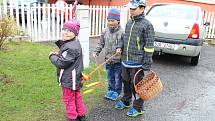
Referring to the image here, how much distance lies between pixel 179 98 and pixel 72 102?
2.29 metres

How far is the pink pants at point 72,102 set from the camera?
13.4 ft

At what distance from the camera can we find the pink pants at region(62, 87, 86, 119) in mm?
4090

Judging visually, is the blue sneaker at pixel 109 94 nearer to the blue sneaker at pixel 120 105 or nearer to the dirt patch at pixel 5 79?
the blue sneaker at pixel 120 105

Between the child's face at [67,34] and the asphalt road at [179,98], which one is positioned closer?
the child's face at [67,34]

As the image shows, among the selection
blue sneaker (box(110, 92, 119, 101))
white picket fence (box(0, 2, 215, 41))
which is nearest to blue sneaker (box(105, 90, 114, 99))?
blue sneaker (box(110, 92, 119, 101))

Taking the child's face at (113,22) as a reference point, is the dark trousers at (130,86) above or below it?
below

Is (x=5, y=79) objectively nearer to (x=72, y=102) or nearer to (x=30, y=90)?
(x=30, y=90)

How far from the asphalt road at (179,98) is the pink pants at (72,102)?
13.5 inches

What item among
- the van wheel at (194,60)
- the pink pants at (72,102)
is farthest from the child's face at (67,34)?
the van wheel at (194,60)

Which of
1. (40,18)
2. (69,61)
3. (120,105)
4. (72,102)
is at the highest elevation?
(40,18)

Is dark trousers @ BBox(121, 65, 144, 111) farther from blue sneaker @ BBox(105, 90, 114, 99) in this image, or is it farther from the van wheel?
the van wheel

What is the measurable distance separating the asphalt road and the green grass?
483 millimetres

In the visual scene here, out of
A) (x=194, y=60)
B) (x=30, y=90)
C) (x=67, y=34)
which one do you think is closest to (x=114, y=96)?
(x=30, y=90)

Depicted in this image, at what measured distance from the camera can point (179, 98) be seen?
5.64 m
